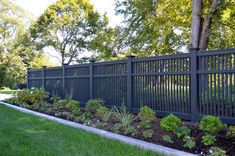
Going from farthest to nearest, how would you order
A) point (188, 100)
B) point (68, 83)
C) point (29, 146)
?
point (68, 83), point (188, 100), point (29, 146)

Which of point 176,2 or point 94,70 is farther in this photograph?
point 176,2

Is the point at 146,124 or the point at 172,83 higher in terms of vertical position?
the point at 172,83

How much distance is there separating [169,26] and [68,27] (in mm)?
20501

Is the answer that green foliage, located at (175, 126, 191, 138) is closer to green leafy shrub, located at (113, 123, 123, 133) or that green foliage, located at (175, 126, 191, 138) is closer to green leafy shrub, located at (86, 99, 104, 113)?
green leafy shrub, located at (113, 123, 123, 133)

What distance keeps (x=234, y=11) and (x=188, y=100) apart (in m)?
4.13

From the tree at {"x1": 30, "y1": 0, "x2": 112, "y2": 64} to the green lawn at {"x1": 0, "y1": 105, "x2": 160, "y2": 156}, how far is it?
24.4 meters

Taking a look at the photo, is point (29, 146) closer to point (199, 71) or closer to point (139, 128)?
point (139, 128)

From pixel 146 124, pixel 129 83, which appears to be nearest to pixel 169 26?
pixel 129 83

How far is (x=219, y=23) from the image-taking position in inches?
352

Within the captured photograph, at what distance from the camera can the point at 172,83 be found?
6051mm

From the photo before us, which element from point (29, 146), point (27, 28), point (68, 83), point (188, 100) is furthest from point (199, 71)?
point (27, 28)

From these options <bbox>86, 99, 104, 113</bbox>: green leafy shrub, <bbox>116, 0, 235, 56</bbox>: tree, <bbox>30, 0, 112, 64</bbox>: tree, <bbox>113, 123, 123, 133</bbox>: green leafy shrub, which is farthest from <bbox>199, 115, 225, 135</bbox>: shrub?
<bbox>30, 0, 112, 64</bbox>: tree

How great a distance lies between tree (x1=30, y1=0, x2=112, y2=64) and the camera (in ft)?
96.3

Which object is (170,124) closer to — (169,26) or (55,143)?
(55,143)
